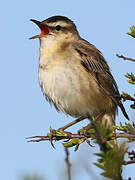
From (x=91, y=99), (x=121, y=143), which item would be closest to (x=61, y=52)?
(x=91, y=99)

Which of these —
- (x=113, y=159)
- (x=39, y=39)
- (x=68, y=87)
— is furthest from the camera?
(x=39, y=39)

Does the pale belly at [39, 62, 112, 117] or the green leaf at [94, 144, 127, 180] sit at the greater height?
the pale belly at [39, 62, 112, 117]

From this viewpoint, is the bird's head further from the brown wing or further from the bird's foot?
the bird's foot

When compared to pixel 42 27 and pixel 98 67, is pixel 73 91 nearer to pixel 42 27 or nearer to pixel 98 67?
pixel 98 67

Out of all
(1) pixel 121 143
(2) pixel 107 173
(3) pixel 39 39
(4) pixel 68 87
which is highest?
(3) pixel 39 39

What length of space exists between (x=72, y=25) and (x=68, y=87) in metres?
2.07

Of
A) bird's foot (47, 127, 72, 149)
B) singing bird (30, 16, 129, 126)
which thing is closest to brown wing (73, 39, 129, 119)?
singing bird (30, 16, 129, 126)

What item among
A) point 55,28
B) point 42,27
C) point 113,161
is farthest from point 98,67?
point 113,161

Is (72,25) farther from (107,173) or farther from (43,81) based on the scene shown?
(107,173)

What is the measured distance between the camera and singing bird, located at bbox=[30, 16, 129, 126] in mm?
5348

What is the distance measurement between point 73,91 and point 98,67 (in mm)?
1015

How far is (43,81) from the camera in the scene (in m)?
5.58

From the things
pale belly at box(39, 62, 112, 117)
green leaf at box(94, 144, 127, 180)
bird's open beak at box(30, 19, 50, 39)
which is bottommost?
green leaf at box(94, 144, 127, 180)

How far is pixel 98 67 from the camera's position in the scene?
20.1 feet
